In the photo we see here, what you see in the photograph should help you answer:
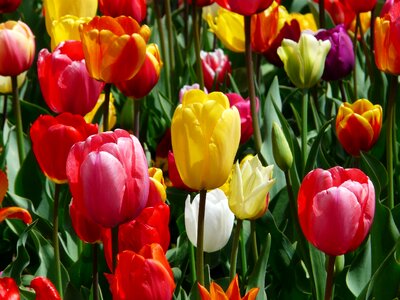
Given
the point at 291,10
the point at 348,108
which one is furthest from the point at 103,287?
the point at 291,10

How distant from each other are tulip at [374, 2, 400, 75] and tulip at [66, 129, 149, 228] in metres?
0.72

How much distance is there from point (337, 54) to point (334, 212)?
110cm

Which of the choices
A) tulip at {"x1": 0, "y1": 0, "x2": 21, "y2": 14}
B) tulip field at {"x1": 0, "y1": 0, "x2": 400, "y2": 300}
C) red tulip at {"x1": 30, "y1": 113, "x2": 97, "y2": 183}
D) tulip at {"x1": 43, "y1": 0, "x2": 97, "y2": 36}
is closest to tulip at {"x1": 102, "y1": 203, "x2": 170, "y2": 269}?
tulip field at {"x1": 0, "y1": 0, "x2": 400, "y2": 300}

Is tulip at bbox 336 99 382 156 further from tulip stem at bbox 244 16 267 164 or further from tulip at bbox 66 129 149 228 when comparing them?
tulip at bbox 66 129 149 228

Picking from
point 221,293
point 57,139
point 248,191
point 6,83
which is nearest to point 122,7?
point 6,83

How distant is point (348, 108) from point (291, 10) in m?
1.84

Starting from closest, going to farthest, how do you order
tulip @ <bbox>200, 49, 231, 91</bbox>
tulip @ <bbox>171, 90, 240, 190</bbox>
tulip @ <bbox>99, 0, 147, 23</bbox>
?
tulip @ <bbox>171, 90, 240, 190</bbox> → tulip @ <bbox>99, 0, 147, 23</bbox> → tulip @ <bbox>200, 49, 231, 91</bbox>

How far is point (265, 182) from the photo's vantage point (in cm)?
137

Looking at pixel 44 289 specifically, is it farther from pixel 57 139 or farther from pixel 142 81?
pixel 142 81

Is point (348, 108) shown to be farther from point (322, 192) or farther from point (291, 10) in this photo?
point (291, 10)

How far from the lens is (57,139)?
4.75 ft

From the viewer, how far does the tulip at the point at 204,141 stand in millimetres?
1238

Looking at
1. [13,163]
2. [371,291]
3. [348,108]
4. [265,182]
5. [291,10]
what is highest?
[265,182]

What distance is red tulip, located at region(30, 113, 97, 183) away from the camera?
1449 mm
